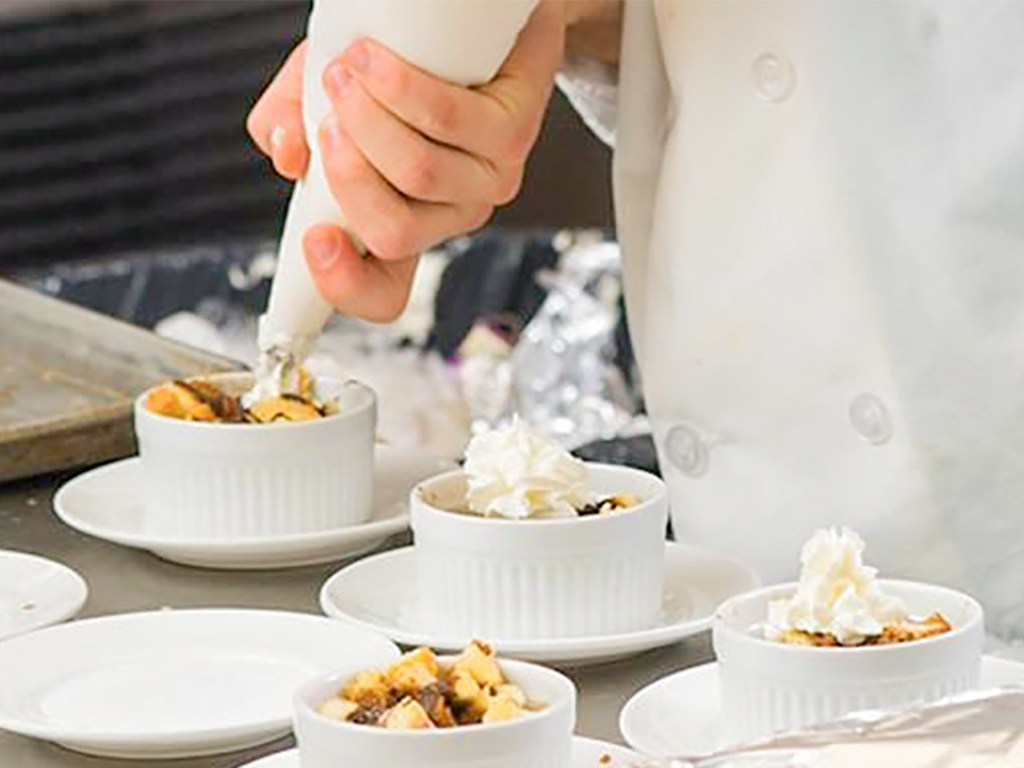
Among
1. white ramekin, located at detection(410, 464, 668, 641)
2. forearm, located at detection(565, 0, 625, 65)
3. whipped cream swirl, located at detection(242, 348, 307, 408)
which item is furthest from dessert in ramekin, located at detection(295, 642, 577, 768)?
forearm, located at detection(565, 0, 625, 65)

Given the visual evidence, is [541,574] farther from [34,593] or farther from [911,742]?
[911,742]

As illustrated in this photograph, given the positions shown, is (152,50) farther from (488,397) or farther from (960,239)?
(960,239)

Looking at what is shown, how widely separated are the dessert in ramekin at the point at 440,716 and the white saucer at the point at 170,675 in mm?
49

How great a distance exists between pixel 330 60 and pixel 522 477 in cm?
30

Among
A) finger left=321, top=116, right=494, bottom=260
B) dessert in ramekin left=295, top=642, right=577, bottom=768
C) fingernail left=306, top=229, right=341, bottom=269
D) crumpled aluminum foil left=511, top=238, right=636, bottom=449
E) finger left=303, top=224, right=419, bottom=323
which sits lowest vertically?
crumpled aluminum foil left=511, top=238, right=636, bottom=449

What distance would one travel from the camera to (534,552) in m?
1.48

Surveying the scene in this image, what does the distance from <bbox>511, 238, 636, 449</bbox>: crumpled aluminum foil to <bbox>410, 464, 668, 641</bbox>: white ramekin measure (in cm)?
126

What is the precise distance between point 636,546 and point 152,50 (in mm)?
3380

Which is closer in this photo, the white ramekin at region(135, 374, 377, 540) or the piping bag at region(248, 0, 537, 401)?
the piping bag at region(248, 0, 537, 401)

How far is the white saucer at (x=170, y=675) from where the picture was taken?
1343 mm

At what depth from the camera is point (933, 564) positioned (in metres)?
1.72

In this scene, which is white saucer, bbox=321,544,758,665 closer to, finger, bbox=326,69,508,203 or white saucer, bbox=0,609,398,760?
white saucer, bbox=0,609,398,760

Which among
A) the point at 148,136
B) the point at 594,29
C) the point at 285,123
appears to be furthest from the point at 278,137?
the point at 148,136

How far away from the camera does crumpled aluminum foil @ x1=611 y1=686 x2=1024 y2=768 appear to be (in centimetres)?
102
